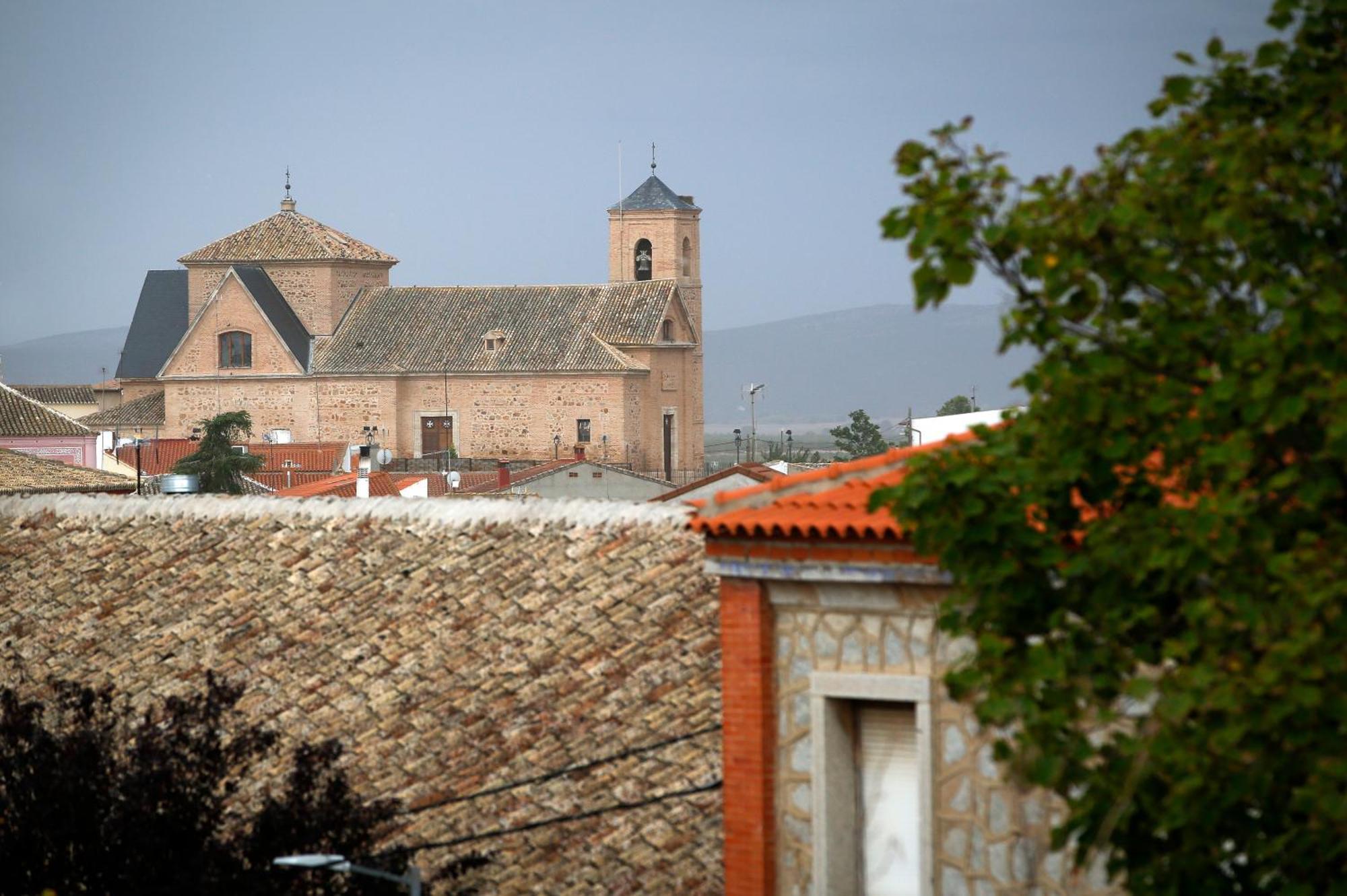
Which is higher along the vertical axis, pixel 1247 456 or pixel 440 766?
pixel 1247 456

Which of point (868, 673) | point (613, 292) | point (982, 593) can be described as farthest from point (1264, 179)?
point (613, 292)

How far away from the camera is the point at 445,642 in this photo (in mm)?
9750

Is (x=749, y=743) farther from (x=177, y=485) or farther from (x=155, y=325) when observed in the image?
(x=155, y=325)

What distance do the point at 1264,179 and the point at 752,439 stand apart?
62.9 m

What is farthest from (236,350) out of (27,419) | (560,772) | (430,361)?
(560,772)

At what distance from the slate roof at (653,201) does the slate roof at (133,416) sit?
756 inches

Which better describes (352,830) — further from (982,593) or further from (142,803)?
(982,593)

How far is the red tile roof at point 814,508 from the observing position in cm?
634

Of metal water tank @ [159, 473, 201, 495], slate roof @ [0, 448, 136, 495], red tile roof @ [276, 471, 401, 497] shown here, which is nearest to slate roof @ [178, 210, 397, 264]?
red tile roof @ [276, 471, 401, 497]

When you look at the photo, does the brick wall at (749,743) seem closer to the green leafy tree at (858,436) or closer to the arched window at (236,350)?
the arched window at (236,350)

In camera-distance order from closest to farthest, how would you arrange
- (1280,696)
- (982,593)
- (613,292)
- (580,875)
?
(1280,696) → (982,593) → (580,875) → (613,292)

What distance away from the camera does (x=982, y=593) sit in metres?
4.68

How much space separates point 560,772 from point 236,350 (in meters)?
59.6

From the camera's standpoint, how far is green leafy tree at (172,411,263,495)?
44812 mm
